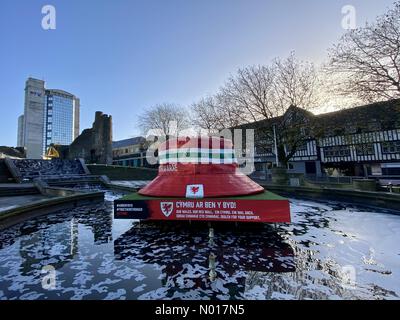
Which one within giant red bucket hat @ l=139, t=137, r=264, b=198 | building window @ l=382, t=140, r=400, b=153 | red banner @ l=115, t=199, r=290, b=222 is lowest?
red banner @ l=115, t=199, r=290, b=222

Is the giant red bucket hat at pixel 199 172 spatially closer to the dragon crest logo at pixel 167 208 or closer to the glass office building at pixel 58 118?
the dragon crest logo at pixel 167 208

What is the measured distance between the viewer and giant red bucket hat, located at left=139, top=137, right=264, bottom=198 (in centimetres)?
645

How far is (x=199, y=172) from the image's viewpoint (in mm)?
7059

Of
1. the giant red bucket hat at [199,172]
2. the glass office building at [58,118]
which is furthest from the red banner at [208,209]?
the glass office building at [58,118]

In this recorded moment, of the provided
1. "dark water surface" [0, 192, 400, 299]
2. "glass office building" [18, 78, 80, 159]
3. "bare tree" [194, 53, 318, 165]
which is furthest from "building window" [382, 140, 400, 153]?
"glass office building" [18, 78, 80, 159]

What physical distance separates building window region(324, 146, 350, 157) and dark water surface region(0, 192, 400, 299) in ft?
86.9

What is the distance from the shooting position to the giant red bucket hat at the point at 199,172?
6.45 m

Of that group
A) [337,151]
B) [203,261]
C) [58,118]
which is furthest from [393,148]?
[58,118]

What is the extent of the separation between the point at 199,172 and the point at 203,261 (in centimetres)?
325

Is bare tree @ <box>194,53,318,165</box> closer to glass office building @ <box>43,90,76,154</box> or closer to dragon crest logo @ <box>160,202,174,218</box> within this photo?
dragon crest logo @ <box>160,202,174,218</box>

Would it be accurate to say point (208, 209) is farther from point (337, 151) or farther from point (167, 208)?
point (337, 151)
